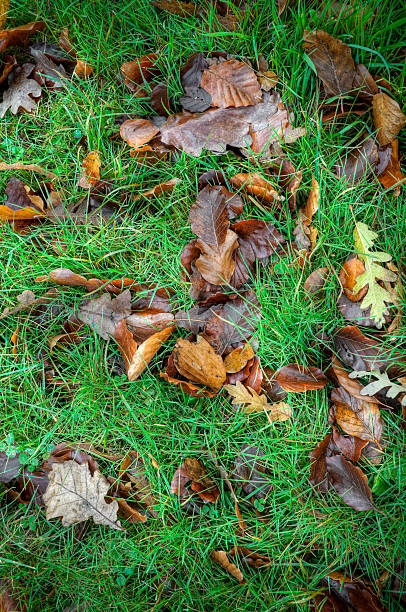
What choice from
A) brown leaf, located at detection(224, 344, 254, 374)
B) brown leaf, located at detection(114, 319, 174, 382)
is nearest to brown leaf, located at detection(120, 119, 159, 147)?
brown leaf, located at detection(114, 319, 174, 382)

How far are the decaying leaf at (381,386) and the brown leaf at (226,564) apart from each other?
3.28 ft

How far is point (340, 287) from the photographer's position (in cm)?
213

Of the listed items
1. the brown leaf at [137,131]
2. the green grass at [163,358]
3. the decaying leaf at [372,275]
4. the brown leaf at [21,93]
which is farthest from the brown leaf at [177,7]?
the decaying leaf at [372,275]

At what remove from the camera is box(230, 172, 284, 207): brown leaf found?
2.16 meters

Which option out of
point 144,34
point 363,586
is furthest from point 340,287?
point 144,34

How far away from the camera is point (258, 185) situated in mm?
2170

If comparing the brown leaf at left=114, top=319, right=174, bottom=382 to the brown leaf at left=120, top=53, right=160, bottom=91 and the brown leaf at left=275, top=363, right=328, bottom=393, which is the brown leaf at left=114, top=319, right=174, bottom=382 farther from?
the brown leaf at left=120, top=53, right=160, bottom=91

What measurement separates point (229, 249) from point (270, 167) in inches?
21.1

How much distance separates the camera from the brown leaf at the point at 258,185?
7.08 ft

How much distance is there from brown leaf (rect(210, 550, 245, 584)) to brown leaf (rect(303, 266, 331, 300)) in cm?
132

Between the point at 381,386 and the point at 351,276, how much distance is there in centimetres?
56

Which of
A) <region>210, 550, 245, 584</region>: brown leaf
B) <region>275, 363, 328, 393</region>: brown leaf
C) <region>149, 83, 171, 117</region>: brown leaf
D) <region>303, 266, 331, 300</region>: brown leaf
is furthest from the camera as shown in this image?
<region>149, 83, 171, 117</region>: brown leaf

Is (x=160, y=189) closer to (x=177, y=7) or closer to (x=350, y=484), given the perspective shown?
(x=177, y=7)

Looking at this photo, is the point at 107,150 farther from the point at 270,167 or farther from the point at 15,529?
the point at 15,529
